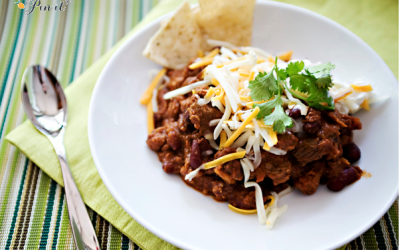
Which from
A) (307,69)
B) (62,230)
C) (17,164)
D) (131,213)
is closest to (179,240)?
(131,213)

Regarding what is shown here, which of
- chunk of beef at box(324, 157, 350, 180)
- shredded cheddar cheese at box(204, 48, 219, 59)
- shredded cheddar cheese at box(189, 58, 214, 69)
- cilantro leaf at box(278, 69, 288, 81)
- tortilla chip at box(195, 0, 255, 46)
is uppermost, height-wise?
tortilla chip at box(195, 0, 255, 46)

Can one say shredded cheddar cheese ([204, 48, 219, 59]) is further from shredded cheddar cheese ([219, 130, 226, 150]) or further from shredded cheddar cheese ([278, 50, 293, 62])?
shredded cheddar cheese ([219, 130, 226, 150])

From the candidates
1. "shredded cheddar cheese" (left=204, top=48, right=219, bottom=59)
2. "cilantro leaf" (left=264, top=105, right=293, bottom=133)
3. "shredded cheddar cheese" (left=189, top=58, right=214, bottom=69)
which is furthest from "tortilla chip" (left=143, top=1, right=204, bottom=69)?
"cilantro leaf" (left=264, top=105, right=293, bottom=133)

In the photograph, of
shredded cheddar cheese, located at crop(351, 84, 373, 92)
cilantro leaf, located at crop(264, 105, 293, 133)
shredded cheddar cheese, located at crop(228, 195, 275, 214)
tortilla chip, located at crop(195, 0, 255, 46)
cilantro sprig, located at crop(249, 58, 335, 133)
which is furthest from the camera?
tortilla chip, located at crop(195, 0, 255, 46)

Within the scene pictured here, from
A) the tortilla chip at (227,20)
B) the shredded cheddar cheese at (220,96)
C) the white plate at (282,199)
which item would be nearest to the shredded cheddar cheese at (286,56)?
the white plate at (282,199)

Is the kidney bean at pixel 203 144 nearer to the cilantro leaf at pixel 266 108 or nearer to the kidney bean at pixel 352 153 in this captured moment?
the cilantro leaf at pixel 266 108

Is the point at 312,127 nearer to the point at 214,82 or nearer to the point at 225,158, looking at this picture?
the point at 225,158

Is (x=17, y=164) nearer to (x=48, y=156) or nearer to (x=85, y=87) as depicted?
(x=48, y=156)

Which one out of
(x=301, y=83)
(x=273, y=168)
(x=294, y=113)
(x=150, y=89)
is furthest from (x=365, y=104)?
(x=150, y=89)
